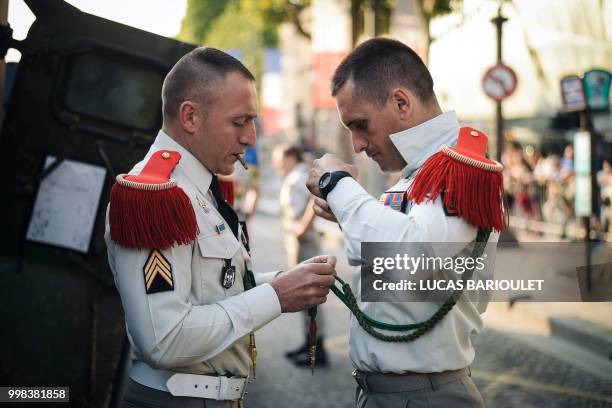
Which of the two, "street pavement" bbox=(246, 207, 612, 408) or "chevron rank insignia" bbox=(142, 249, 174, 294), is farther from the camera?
"street pavement" bbox=(246, 207, 612, 408)

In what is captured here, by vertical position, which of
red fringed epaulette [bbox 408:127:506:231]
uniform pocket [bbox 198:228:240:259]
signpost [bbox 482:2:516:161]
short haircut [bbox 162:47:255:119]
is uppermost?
signpost [bbox 482:2:516:161]

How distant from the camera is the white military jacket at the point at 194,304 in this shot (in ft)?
7.00

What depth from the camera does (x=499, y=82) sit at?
12.7m

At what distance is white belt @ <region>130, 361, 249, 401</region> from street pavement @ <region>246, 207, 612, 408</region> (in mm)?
3342

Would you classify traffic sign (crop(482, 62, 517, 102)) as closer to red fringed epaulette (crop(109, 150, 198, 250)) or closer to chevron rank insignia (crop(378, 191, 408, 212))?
chevron rank insignia (crop(378, 191, 408, 212))

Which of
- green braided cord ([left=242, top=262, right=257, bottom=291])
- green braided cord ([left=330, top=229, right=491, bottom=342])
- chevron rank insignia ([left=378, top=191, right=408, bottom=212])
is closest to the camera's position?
green braided cord ([left=330, top=229, right=491, bottom=342])

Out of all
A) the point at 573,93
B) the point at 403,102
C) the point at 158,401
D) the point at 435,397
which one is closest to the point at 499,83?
the point at 573,93

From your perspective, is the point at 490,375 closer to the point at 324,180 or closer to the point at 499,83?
the point at 324,180

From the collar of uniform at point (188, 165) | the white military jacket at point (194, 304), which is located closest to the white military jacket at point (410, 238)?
the white military jacket at point (194, 304)

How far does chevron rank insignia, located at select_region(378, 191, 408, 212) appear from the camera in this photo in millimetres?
2377

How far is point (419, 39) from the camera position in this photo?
1853 centimetres

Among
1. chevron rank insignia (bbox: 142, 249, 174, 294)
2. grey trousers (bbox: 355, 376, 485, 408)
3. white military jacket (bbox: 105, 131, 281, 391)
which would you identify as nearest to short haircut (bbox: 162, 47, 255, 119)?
white military jacket (bbox: 105, 131, 281, 391)

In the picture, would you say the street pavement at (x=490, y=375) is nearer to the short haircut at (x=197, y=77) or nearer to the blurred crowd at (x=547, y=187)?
the short haircut at (x=197, y=77)

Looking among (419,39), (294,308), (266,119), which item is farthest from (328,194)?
(266,119)
